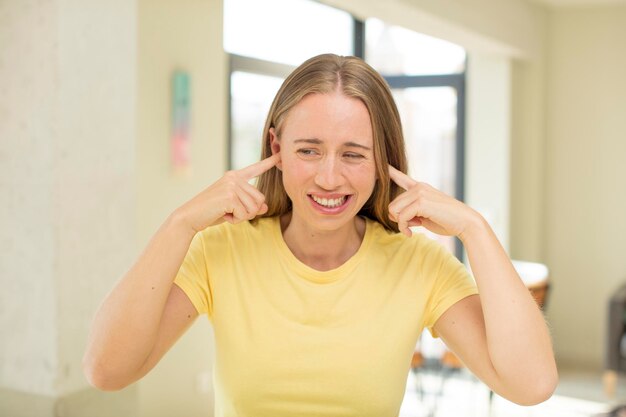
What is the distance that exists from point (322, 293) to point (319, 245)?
0.12 meters

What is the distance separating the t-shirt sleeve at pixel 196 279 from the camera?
1.57 meters

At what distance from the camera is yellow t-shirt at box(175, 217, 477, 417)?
5.05ft

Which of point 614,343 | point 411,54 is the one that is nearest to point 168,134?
point 411,54

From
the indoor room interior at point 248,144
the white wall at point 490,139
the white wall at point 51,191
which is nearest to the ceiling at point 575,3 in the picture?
the indoor room interior at point 248,144

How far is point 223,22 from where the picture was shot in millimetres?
4496

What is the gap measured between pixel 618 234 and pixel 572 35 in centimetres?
190

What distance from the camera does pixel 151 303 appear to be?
1.50 meters

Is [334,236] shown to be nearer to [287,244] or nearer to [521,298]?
[287,244]

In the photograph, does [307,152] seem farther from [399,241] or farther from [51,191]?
[51,191]

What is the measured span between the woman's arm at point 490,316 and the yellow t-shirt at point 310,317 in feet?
0.20

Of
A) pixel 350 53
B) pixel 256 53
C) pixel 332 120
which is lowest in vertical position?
pixel 332 120

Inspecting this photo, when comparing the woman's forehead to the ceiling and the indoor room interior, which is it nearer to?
the indoor room interior

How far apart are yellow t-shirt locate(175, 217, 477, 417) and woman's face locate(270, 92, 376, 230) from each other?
0.13 m

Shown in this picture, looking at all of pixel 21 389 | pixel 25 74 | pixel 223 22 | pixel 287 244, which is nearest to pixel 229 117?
pixel 223 22
